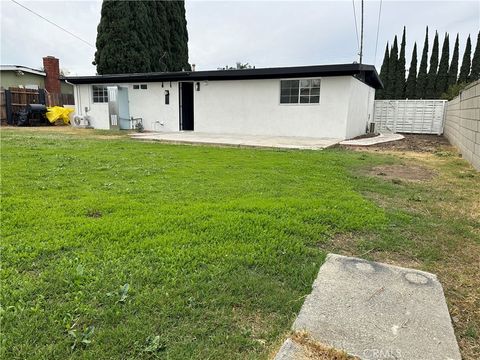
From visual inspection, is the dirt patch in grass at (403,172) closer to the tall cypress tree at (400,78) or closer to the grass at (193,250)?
the grass at (193,250)

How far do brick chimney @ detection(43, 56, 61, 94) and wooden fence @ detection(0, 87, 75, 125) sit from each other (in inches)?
106

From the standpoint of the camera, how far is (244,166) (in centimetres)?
665

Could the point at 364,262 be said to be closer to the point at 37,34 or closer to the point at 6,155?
the point at 6,155

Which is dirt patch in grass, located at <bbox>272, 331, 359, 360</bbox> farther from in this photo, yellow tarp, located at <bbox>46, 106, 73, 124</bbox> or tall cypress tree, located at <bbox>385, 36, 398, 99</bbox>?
tall cypress tree, located at <bbox>385, 36, 398, 99</bbox>

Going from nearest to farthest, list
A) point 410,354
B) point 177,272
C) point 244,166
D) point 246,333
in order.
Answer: point 410,354 → point 246,333 → point 177,272 → point 244,166

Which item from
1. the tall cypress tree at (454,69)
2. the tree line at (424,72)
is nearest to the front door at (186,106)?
the tree line at (424,72)

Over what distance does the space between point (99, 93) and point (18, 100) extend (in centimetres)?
507

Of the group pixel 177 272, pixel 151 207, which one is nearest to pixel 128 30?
pixel 151 207

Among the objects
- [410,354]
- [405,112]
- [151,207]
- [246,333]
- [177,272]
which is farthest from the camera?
[405,112]

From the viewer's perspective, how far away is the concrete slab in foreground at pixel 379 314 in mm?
1696

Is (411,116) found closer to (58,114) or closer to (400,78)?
(400,78)

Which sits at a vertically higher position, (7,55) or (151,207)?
(7,55)

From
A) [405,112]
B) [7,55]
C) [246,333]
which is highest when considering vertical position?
[7,55]

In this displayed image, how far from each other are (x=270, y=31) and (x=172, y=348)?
72.1ft
